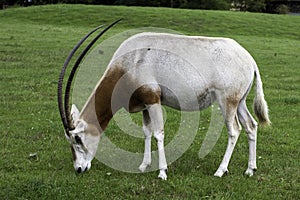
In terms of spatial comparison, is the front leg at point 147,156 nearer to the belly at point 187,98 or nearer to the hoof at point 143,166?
the hoof at point 143,166

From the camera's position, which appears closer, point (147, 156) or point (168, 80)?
point (168, 80)

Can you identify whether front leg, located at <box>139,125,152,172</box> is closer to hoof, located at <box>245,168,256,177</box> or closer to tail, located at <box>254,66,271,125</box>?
hoof, located at <box>245,168,256,177</box>

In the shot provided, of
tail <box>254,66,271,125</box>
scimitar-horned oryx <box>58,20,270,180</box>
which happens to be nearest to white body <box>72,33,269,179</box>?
scimitar-horned oryx <box>58,20,270,180</box>

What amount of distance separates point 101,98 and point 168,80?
1.02 meters

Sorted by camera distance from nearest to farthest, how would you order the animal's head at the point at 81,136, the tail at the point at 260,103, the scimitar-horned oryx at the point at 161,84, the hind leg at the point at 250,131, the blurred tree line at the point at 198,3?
the animal's head at the point at 81,136 < the scimitar-horned oryx at the point at 161,84 < the hind leg at the point at 250,131 < the tail at the point at 260,103 < the blurred tree line at the point at 198,3

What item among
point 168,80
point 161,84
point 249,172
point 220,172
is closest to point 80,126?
point 161,84

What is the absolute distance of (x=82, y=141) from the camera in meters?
6.99

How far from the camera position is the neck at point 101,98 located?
23.4 ft

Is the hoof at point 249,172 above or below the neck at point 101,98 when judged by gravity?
below

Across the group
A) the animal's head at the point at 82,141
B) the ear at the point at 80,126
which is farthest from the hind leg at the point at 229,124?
the ear at the point at 80,126

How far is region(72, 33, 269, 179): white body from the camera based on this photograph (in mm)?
7121

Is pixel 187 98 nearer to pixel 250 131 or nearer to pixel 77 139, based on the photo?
pixel 250 131

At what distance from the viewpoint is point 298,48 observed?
2759 centimetres

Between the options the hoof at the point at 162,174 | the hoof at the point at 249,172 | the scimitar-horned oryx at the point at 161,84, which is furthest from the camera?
the hoof at the point at 249,172
